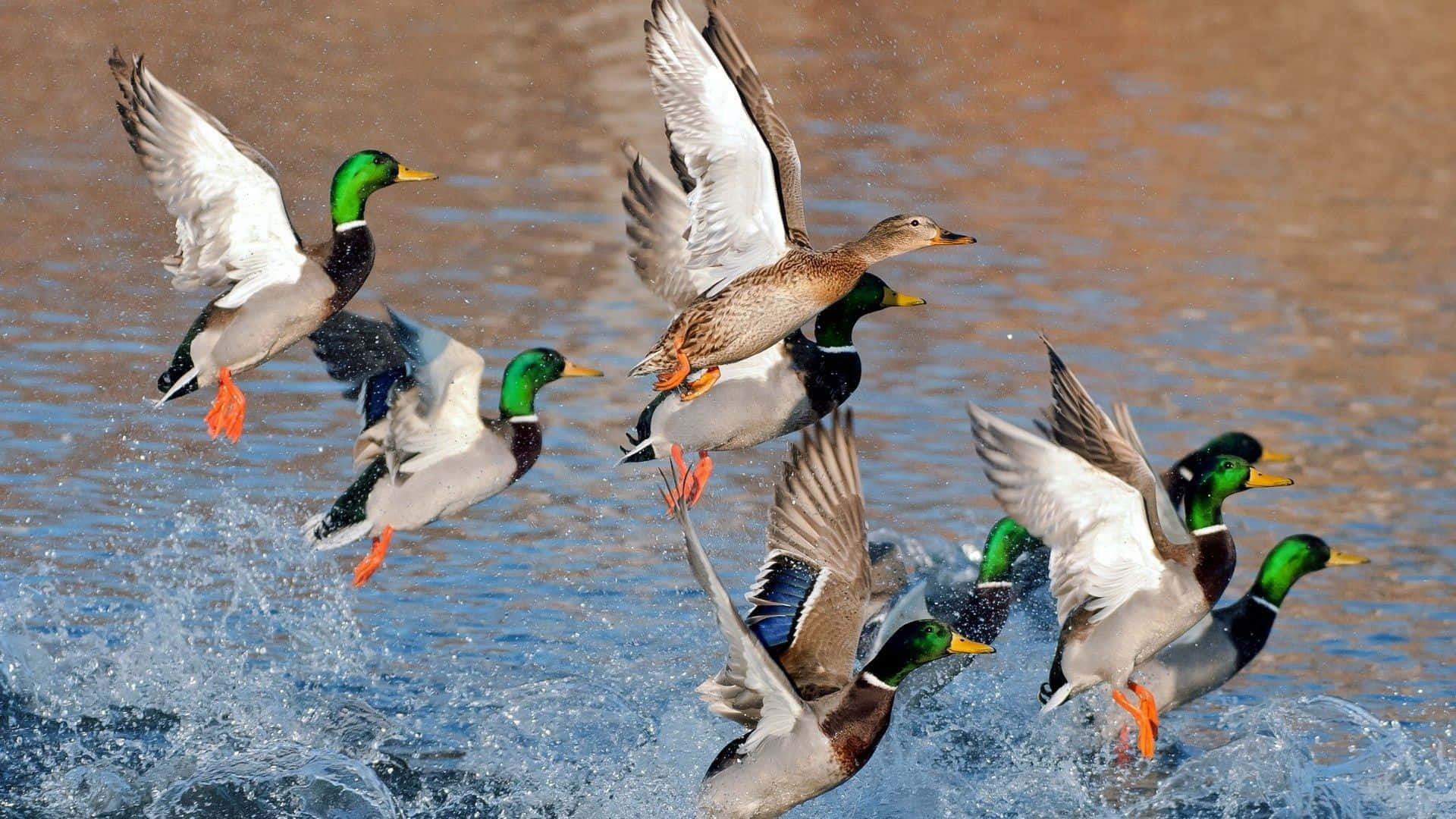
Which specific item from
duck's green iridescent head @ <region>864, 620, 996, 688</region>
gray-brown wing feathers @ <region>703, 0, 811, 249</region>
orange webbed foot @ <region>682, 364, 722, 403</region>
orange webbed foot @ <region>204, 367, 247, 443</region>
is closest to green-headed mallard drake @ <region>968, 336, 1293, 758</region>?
duck's green iridescent head @ <region>864, 620, 996, 688</region>

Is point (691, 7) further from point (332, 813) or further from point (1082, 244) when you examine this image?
point (332, 813)

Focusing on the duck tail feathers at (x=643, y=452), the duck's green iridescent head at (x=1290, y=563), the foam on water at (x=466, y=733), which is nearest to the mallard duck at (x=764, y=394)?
the duck tail feathers at (x=643, y=452)

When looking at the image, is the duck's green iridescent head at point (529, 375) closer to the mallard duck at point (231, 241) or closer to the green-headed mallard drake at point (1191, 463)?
the mallard duck at point (231, 241)

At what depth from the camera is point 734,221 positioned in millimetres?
7207

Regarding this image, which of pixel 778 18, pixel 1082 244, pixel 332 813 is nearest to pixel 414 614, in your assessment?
pixel 332 813

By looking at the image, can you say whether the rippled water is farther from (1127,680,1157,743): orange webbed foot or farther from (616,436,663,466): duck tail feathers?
(616,436,663,466): duck tail feathers

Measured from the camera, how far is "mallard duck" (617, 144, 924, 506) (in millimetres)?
7914

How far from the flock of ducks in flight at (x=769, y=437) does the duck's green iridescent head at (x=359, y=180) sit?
1 centimetres

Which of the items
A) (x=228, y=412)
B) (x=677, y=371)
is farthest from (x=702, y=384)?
(x=228, y=412)

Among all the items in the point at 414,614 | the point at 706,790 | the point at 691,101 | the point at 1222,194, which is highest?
the point at 691,101

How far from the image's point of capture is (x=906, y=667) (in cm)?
616

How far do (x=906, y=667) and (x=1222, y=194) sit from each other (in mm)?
11545

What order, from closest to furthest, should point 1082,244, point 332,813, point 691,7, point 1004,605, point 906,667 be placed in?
point 906,667, point 332,813, point 1004,605, point 1082,244, point 691,7

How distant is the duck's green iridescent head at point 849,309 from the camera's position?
8203mm
